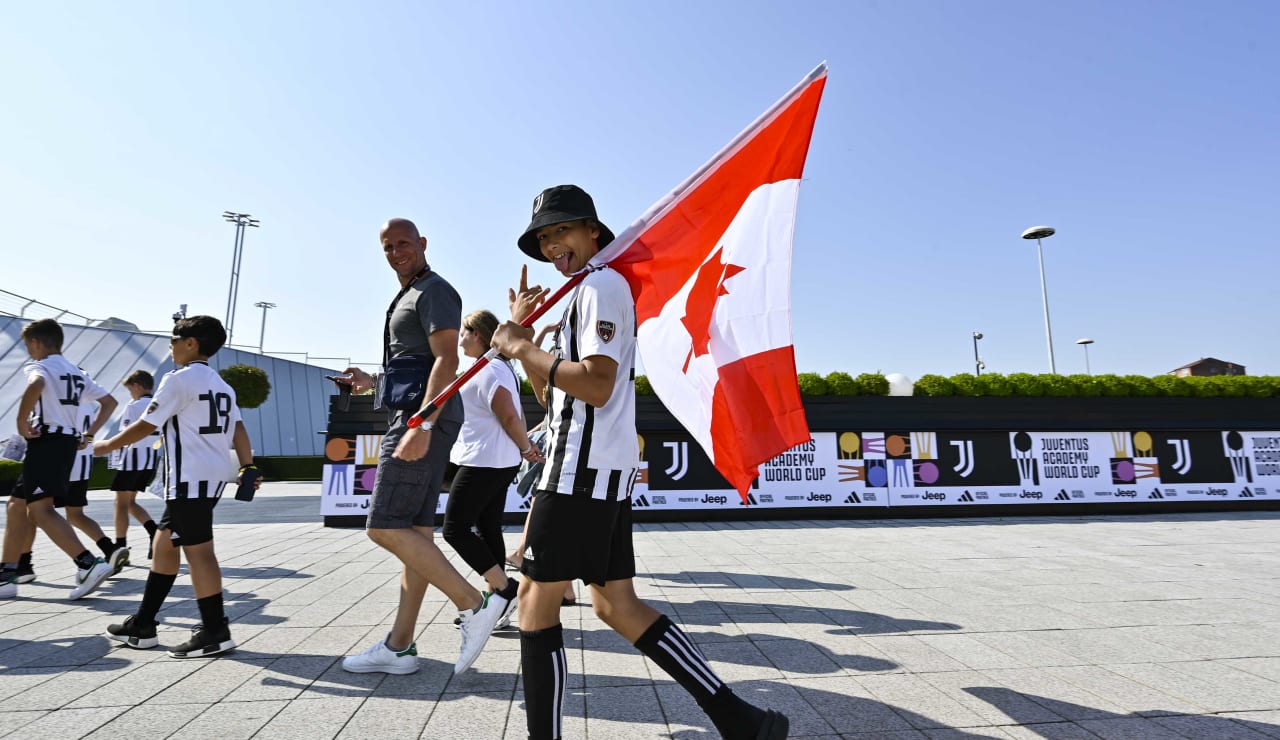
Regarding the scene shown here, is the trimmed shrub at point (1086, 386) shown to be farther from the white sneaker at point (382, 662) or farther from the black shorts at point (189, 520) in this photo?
the black shorts at point (189, 520)

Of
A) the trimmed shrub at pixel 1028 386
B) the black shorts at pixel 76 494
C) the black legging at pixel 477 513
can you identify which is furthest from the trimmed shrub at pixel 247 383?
the trimmed shrub at pixel 1028 386

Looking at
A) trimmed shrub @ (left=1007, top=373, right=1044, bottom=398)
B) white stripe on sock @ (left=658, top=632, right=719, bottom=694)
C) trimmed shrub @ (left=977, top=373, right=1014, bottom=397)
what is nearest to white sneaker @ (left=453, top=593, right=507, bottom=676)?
white stripe on sock @ (left=658, top=632, right=719, bottom=694)

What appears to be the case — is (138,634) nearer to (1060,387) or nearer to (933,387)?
(933,387)

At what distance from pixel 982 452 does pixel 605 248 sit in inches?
422

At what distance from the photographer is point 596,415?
204cm

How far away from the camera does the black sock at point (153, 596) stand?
11.2 ft

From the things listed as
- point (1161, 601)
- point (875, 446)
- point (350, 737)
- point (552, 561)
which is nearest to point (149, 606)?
point (350, 737)

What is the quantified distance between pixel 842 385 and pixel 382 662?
9493 mm

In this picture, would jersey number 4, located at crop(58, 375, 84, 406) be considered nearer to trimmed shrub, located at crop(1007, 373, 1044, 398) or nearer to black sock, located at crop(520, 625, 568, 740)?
black sock, located at crop(520, 625, 568, 740)

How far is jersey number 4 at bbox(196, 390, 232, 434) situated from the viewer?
3515mm

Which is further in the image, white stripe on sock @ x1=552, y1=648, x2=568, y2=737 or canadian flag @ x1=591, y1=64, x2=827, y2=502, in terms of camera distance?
canadian flag @ x1=591, y1=64, x2=827, y2=502

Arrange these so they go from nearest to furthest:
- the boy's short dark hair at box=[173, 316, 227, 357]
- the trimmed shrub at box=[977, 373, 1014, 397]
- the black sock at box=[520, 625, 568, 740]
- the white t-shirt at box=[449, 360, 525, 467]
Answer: the black sock at box=[520, 625, 568, 740] < the boy's short dark hair at box=[173, 316, 227, 357] < the white t-shirt at box=[449, 360, 525, 467] < the trimmed shrub at box=[977, 373, 1014, 397]

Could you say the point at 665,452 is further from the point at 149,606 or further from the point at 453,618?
the point at 149,606

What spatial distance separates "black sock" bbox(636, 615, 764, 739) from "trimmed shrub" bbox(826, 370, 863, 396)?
381 inches
